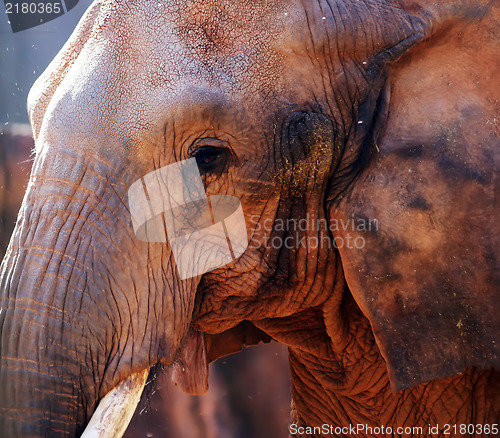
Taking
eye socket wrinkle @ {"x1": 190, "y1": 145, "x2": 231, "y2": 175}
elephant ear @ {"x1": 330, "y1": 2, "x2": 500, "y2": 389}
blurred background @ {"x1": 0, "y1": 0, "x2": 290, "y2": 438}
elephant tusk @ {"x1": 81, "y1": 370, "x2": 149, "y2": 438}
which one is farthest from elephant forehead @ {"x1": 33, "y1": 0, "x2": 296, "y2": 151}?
blurred background @ {"x1": 0, "y1": 0, "x2": 290, "y2": 438}

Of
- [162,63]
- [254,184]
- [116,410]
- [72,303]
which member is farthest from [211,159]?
[116,410]

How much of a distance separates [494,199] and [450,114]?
22cm

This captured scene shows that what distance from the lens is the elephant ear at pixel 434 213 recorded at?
1852 millimetres

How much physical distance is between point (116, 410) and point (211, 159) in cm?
59

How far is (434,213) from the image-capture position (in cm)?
186

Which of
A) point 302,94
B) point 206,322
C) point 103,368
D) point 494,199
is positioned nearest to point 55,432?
point 103,368

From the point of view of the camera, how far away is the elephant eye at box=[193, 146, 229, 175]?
6.22 ft

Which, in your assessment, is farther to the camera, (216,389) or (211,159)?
(216,389)

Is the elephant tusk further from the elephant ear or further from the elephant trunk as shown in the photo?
the elephant ear

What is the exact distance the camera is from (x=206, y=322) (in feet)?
7.11

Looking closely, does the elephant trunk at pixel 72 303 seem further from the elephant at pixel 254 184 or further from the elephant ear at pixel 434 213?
the elephant ear at pixel 434 213

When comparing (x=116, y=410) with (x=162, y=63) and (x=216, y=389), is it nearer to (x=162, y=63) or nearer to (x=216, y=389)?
(x=162, y=63)

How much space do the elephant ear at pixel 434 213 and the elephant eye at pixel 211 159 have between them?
300mm

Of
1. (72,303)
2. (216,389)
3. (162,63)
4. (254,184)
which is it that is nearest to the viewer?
(72,303)
